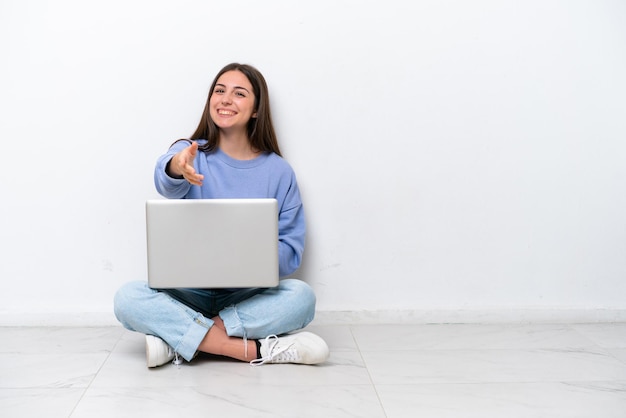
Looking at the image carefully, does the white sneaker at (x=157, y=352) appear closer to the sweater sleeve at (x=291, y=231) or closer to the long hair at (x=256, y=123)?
the sweater sleeve at (x=291, y=231)

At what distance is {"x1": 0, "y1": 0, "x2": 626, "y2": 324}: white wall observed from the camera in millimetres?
1857

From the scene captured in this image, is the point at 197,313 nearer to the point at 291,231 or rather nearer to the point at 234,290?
the point at 234,290

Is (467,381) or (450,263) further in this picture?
(450,263)

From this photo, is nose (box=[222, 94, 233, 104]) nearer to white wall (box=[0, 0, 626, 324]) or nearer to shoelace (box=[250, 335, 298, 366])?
white wall (box=[0, 0, 626, 324])

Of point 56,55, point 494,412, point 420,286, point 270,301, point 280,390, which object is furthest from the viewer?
point 420,286

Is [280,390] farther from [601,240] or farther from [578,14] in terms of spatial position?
[578,14]

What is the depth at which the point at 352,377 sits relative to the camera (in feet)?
5.05

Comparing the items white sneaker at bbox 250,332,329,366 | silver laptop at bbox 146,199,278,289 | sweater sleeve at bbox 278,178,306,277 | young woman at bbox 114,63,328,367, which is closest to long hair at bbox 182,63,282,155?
young woman at bbox 114,63,328,367

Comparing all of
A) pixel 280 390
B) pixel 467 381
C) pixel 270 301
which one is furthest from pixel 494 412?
pixel 270 301

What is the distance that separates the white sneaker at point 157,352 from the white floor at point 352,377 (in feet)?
0.06

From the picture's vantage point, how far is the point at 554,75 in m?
1.93

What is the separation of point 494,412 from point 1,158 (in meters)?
1.31

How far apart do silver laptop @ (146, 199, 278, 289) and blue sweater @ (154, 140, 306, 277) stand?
0.74ft

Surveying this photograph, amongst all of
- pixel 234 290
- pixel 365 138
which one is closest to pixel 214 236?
pixel 234 290
